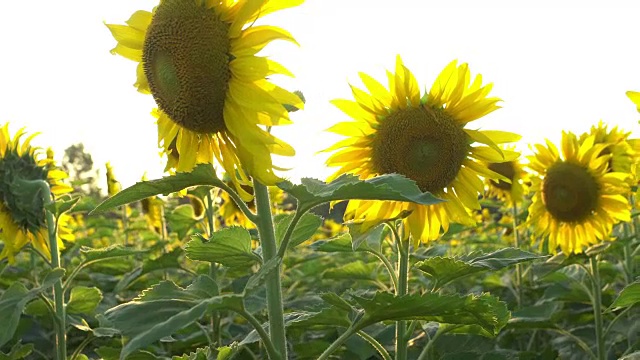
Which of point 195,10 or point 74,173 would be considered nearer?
point 195,10

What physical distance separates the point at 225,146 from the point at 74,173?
3558 cm

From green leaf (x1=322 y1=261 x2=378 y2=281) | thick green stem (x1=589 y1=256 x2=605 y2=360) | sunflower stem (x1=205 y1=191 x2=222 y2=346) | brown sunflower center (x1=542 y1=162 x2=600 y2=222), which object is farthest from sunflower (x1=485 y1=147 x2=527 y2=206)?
→ green leaf (x1=322 y1=261 x2=378 y2=281)

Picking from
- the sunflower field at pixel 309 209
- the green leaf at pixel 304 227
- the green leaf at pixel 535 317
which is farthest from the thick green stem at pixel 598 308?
the green leaf at pixel 304 227

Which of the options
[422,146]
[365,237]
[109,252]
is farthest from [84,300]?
[422,146]

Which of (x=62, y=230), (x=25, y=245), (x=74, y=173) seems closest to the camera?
(x=25, y=245)

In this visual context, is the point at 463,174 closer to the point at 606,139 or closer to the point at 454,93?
the point at 454,93

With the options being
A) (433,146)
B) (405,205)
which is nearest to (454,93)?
(433,146)

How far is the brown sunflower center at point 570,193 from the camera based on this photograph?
156 inches

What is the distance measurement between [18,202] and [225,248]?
204 centimetres

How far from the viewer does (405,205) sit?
254 cm

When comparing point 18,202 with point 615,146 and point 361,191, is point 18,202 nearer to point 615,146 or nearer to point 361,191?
point 361,191

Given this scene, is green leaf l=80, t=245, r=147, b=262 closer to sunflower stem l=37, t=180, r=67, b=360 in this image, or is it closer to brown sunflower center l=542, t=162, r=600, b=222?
sunflower stem l=37, t=180, r=67, b=360

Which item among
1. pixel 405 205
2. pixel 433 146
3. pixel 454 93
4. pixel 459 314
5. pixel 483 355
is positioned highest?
pixel 454 93

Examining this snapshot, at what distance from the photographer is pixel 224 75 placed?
72.8 inches
